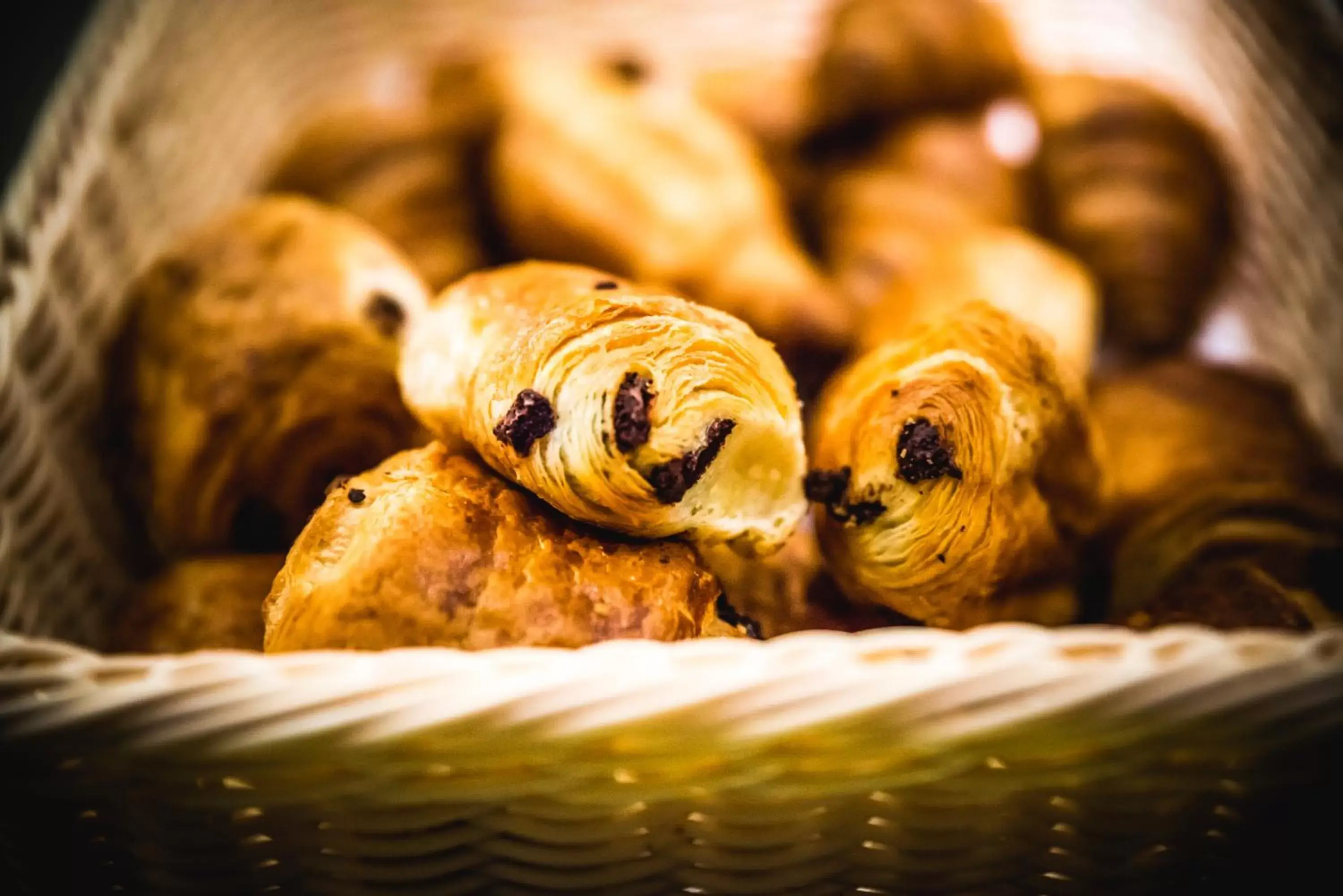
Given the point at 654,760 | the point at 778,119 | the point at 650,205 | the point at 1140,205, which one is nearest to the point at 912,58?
the point at 778,119

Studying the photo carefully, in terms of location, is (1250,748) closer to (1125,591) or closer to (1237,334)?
(1125,591)

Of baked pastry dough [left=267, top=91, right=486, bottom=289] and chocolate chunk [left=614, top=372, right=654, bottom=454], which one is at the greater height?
baked pastry dough [left=267, top=91, right=486, bottom=289]

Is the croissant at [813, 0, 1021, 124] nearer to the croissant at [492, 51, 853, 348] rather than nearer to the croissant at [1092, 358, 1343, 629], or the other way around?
the croissant at [492, 51, 853, 348]

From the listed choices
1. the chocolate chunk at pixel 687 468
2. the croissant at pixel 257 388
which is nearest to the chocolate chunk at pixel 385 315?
the croissant at pixel 257 388

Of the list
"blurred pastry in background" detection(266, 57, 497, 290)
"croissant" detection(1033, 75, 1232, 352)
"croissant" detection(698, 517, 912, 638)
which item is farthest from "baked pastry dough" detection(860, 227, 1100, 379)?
"blurred pastry in background" detection(266, 57, 497, 290)

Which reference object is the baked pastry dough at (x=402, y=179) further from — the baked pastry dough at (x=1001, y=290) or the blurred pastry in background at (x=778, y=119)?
the baked pastry dough at (x=1001, y=290)

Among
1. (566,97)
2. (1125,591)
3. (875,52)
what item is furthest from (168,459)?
(875,52)
